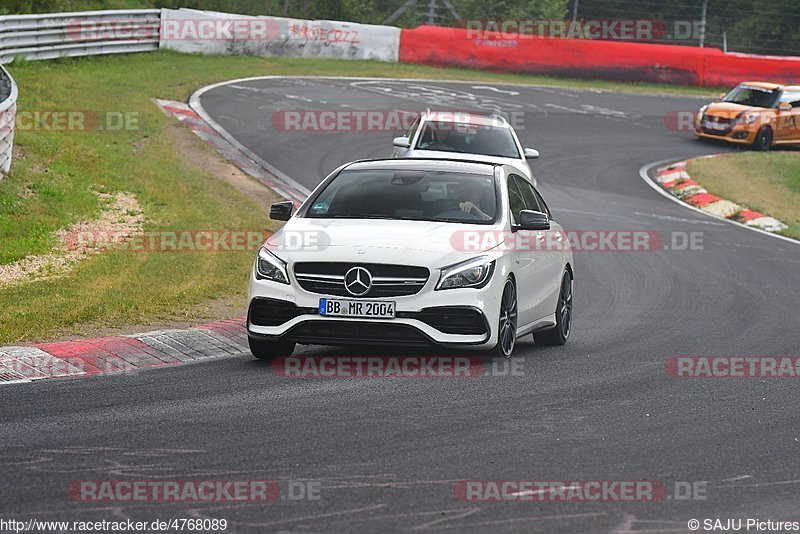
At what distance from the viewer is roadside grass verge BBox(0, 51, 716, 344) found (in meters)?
11.9

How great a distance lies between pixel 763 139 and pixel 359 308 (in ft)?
83.3

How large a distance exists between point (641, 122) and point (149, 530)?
1181 inches

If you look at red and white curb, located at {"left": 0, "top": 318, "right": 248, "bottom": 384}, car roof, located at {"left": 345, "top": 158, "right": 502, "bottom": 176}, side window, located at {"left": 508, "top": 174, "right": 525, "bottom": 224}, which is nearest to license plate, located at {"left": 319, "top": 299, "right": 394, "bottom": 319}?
red and white curb, located at {"left": 0, "top": 318, "right": 248, "bottom": 384}

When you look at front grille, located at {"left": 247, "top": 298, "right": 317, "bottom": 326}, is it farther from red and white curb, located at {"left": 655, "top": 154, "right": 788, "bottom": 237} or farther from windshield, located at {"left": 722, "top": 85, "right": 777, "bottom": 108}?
windshield, located at {"left": 722, "top": 85, "right": 777, "bottom": 108}

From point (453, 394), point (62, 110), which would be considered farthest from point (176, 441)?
point (62, 110)

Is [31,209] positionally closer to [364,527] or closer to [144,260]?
[144,260]

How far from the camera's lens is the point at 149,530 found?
555 centimetres

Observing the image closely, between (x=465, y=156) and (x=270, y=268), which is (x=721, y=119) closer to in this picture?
(x=465, y=156)

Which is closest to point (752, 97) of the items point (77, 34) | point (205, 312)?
point (77, 34)

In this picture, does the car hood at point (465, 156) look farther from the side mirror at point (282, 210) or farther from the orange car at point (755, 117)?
the orange car at point (755, 117)

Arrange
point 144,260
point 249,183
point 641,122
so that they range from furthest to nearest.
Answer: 1. point 641,122
2. point 249,183
3. point 144,260

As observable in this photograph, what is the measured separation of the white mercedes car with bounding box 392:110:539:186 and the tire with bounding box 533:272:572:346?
6937mm

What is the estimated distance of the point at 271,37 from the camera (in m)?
37.4

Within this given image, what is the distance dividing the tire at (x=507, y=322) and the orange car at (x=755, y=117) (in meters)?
23.2
